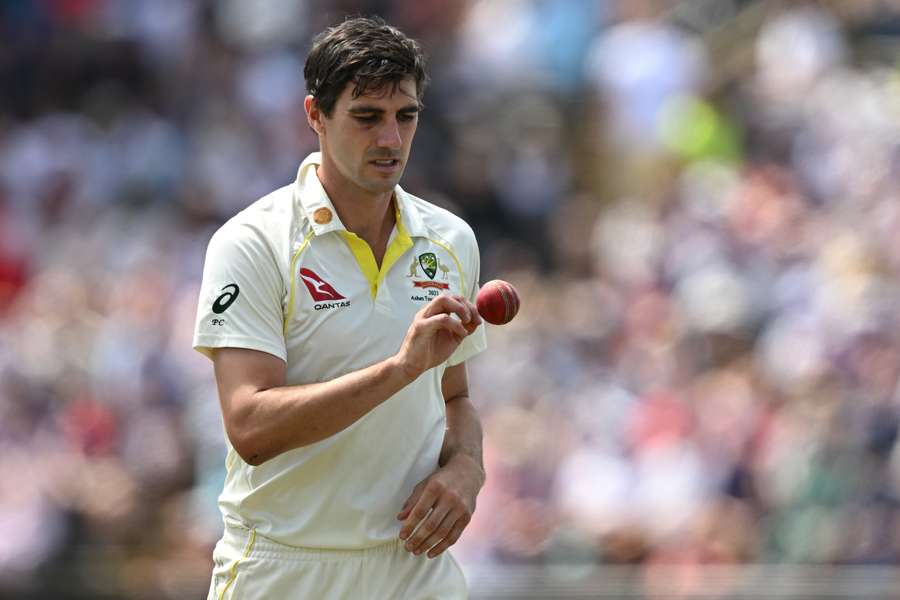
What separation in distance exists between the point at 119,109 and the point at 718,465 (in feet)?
21.3

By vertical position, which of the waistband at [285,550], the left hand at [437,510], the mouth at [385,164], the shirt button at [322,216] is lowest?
the waistband at [285,550]

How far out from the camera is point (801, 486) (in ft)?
32.5

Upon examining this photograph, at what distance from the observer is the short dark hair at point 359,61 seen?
460 cm

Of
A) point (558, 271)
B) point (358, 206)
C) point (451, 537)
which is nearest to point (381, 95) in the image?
point (358, 206)

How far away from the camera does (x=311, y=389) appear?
4.41 m

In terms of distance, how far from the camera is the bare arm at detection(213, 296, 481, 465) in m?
4.26

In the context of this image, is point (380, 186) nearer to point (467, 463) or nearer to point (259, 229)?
point (259, 229)

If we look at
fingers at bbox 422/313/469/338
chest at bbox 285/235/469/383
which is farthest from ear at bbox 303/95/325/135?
fingers at bbox 422/313/469/338

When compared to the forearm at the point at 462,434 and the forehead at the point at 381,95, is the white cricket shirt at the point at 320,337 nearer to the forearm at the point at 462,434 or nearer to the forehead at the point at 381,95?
the forearm at the point at 462,434

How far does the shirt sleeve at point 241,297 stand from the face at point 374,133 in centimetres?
34

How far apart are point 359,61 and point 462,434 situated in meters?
1.16

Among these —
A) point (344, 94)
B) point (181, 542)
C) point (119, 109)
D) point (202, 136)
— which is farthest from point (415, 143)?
point (344, 94)

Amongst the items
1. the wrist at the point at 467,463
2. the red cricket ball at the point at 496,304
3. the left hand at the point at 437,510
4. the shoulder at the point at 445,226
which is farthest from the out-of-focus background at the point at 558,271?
the red cricket ball at the point at 496,304

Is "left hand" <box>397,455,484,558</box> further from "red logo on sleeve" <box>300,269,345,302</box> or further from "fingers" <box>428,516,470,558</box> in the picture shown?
"red logo on sleeve" <box>300,269,345,302</box>
